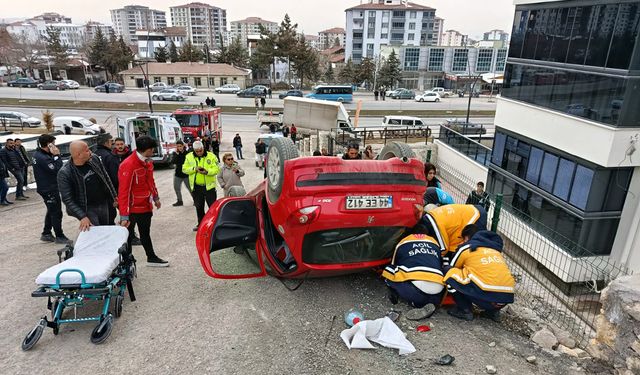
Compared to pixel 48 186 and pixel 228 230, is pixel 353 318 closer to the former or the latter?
pixel 228 230

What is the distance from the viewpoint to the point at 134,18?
190 meters

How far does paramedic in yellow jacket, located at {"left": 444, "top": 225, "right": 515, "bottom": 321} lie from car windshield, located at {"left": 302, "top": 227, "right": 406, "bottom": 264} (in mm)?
769

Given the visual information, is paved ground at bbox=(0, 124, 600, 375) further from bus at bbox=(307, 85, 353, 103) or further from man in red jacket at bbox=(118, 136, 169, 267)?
bus at bbox=(307, 85, 353, 103)

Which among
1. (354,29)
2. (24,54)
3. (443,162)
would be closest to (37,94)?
(24,54)

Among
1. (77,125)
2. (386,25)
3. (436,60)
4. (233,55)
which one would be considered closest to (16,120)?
(77,125)

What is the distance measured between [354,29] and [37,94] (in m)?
65.5

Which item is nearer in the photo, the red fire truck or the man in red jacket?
the man in red jacket

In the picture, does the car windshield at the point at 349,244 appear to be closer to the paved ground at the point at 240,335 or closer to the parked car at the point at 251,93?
the paved ground at the point at 240,335

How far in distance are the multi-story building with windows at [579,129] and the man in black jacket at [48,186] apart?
30.3ft

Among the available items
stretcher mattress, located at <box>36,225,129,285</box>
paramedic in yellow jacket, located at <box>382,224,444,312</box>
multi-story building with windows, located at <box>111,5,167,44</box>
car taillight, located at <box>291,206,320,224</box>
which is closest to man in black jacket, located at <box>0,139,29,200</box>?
stretcher mattress, located at <box>36,225,129,285</box>

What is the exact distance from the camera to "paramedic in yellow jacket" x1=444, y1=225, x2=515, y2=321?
4.31 meters

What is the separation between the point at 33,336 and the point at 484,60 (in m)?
85.7

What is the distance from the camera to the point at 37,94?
155 ft

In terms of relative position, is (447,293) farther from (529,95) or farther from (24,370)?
(529,95)
